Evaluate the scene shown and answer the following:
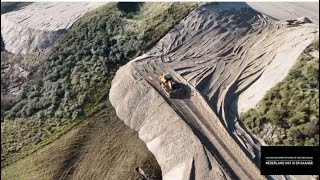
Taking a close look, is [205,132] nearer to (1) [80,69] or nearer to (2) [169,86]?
(2) [169,86]

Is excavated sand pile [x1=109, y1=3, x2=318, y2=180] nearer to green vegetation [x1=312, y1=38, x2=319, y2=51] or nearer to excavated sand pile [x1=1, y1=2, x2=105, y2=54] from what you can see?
green vegetation [x1=312, y1=38, x2=319, y2=51]

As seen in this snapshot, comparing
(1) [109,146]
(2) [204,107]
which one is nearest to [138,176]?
(1) [109,146]

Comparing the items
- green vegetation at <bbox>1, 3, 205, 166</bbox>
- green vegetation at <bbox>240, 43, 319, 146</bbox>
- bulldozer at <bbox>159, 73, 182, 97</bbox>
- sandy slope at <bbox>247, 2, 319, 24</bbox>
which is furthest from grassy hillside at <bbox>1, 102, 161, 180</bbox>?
sandy slope at <bbox>247, 2, 319, 24</bbox>

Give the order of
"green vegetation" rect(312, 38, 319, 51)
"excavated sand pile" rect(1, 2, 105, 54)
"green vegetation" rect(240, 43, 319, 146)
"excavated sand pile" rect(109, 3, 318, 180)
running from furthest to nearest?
"excavated sand pile" rect(1, 2, 105, 54) → "green vegetation" rect(312, 38, 319, 51) → "excavated sand pile" rect(109, 3, 318, 180) → "green vegetation" rect(240, 43, 319, 146)

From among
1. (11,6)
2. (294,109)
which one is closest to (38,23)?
(11,6)

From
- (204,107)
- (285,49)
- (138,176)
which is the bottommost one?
(138,176)

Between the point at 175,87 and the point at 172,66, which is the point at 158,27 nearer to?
the point at 172,66
